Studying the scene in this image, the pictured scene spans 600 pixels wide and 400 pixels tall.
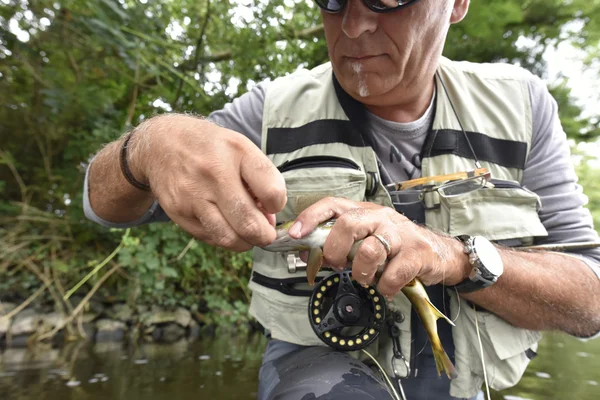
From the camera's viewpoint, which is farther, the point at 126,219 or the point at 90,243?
the point at 90,243

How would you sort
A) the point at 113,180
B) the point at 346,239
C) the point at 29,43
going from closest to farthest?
the point at 346,239 < the point at 113,180 < the point at 29,43

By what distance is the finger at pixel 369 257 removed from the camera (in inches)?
42.8

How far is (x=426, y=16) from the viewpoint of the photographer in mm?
1532

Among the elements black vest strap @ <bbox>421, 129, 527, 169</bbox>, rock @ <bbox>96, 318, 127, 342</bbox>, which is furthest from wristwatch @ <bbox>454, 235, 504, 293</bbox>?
rock @ <bbox>96, 318, 127, 342</bbox>

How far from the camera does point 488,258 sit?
1333 millimetres

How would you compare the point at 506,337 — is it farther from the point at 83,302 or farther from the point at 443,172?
the point at 83,302

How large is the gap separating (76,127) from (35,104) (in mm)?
507

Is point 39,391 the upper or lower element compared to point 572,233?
lower

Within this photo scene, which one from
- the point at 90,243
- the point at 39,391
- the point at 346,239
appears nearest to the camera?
the point at 346,239

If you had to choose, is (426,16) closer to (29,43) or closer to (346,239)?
(346,239)

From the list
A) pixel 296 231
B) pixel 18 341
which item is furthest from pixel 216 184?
pixel 18 341

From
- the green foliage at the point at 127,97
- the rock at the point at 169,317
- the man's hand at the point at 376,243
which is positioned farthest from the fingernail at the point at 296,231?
the rock at the point at 169,317

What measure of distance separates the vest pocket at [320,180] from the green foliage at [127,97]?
273 cm

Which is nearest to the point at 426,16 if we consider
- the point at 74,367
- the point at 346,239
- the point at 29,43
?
the point at 346,239
